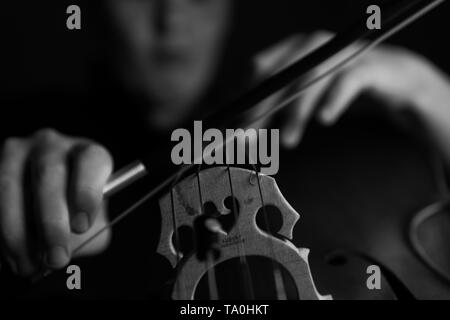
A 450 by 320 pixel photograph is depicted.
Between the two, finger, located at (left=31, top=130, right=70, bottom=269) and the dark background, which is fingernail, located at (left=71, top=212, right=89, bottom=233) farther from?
the dark background

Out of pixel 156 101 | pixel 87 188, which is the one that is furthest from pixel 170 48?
pixel 87 188

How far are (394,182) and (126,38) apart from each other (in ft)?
1.74

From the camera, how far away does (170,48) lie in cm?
96

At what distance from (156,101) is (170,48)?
0.15 m

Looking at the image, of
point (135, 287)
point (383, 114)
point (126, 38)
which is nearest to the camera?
point (135, 287)

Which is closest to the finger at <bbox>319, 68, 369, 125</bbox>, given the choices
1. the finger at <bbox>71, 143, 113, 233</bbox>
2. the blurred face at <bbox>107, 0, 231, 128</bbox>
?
the finger at <bbox>71, 143, 113, 233</bbox>

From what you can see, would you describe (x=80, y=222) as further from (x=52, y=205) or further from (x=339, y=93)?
(x=339, y=93)

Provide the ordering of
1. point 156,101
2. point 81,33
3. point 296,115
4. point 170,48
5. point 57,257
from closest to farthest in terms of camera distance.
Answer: point 57,257 → point 296,115 → point 170,48 → point 156,101 → point 81,33

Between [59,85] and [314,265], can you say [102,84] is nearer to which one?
[59,85]

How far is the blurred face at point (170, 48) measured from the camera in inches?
36.4

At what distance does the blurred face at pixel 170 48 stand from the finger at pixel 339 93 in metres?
0.37

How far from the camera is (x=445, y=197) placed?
2.30ft

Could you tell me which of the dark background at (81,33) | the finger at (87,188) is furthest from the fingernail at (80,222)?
the dark background at (81,33)
